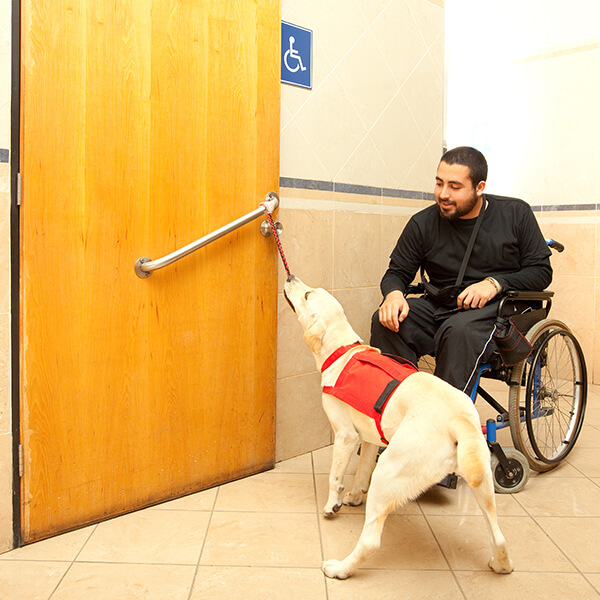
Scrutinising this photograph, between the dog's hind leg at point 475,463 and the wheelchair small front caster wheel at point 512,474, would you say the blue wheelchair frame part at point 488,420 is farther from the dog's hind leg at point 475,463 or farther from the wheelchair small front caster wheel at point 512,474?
the dog's hind leg at point 475,463

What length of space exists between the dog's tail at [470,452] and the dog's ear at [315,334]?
0.60 m

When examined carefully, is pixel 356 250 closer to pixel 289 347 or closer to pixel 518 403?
pixel 289 347

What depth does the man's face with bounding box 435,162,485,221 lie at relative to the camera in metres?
2.47

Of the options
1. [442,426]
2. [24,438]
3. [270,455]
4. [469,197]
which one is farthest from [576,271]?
→ [24,438]

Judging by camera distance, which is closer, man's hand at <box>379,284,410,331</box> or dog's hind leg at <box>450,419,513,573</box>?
dog's hind leg at <box>450,419,513,573</box>

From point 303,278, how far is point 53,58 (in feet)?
4.33

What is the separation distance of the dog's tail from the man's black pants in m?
0.63

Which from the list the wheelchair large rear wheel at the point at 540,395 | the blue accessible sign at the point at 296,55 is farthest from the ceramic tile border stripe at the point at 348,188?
the wheelchair large rear wheel at the point at 540,395

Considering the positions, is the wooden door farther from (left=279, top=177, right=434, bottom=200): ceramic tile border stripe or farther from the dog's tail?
Answer: the dog's tail

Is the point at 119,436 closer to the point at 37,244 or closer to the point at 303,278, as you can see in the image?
the point at 37,244

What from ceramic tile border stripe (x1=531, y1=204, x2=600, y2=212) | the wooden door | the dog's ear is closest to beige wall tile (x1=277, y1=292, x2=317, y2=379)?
the wooden door

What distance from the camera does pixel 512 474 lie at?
7.58 ft

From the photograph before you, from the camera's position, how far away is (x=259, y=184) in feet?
7.59

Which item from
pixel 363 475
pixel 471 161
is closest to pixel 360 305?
pixel 471 161
